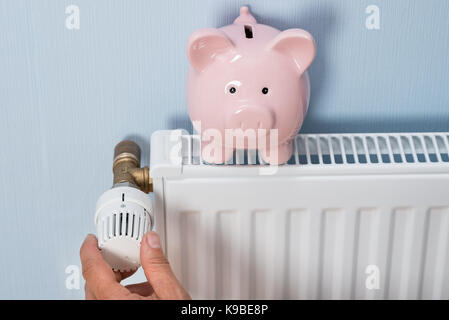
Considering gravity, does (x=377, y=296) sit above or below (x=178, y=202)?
below

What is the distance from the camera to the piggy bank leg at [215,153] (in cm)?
58

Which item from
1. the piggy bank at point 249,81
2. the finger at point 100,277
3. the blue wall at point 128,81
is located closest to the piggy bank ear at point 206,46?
the piggy bank at point 249,81

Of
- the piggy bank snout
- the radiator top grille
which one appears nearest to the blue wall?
the radiator top grille

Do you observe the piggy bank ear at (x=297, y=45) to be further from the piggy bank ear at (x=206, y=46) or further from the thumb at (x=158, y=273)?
the thumb at (x=158, y=273)

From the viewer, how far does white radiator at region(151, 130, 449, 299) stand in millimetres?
606

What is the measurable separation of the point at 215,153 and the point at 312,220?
16 centimetres

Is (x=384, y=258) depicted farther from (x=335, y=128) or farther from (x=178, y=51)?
(x=178, y=51)

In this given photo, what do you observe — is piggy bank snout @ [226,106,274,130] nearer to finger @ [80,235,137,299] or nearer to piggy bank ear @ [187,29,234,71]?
piggy bank ear @ [187,29,234,71]

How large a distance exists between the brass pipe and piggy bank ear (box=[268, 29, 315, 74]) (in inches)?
8.9

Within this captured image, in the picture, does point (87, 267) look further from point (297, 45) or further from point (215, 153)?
point (297, 45)

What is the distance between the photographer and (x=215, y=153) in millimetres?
582

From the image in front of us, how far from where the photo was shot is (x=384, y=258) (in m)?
0.66

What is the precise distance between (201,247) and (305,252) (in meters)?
0.13
